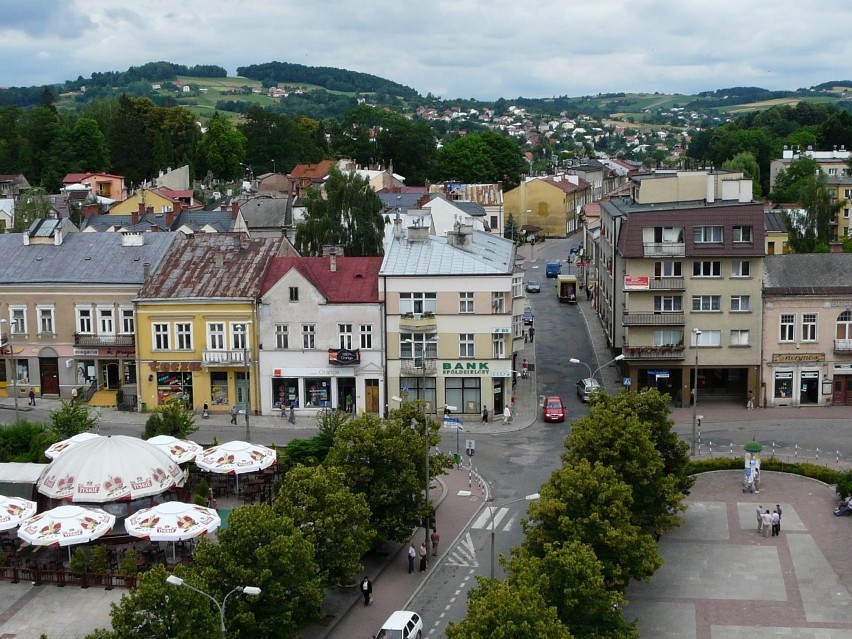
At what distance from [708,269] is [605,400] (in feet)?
70.8

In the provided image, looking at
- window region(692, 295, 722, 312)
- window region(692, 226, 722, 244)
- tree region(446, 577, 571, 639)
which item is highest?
window region(692, 226, 722, 244)

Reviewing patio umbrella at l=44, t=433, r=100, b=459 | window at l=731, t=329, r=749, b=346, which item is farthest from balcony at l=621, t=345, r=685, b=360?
patio umbrella at l=44, t=433, r=100, b=459

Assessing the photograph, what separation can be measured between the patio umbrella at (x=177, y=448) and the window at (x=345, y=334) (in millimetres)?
13931

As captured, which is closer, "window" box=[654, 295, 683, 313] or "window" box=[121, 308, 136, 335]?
"window" box=[654, 295, 683, 313]

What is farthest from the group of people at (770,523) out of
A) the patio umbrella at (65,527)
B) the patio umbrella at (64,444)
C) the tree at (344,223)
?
the tree at (344,223)

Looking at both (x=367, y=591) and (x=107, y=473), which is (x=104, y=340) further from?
(x=367, y=591)

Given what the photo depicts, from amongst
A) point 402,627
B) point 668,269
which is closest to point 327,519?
point 402,627

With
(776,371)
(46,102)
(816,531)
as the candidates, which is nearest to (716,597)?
(816,531)

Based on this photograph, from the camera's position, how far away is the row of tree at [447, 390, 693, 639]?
31.7 m

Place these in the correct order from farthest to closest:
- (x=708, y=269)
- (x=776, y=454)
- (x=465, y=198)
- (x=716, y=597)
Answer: (x=465, y=198) → (x=708, y=269) → (x=776, y=454) → (x=716, y=597)

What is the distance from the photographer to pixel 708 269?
6831 cm

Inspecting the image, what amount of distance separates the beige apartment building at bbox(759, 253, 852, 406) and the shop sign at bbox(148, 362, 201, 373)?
3300 cm

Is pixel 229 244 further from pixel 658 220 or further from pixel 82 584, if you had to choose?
pixel 82 584

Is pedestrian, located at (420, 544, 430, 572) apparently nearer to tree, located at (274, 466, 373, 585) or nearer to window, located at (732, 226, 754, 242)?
tree, located at (274, 466, 373, 585)
